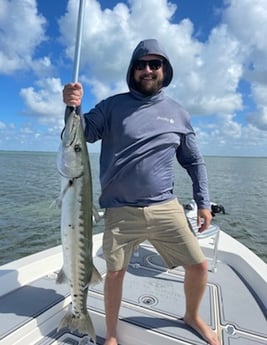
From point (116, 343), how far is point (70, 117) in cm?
189

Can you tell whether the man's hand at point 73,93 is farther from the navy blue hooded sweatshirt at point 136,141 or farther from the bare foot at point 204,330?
the bare foot at point 204,330

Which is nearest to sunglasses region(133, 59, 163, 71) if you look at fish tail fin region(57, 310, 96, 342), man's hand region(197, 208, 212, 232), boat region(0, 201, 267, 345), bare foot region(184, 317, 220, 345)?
man's hand region(197, 208, 212, 232)

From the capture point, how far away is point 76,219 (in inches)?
95.3

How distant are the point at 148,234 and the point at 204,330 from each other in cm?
94

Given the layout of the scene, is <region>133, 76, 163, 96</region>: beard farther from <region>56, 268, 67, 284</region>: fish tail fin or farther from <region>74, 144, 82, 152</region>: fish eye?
<region>56, 268, 67, 284</region>: fish tail fin

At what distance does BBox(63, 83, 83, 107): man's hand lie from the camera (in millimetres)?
2214

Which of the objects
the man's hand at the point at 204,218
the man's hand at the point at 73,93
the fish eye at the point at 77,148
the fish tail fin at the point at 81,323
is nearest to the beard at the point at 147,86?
the man's hand at the point at 73,93

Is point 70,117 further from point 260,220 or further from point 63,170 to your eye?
point 260,220

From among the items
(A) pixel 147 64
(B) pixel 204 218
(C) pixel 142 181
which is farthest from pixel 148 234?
(A) pixel 147 64

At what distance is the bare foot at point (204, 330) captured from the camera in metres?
2.75

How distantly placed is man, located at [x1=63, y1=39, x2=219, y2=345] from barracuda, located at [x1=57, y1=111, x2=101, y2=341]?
0.21 meters

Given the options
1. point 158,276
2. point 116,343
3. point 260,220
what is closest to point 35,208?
point 260,220

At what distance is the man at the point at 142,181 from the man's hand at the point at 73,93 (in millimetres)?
420

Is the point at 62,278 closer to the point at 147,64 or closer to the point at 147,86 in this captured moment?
the point at 147,86
